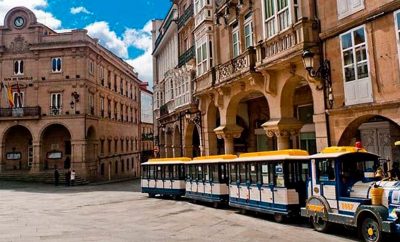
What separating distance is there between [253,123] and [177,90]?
7.44 m

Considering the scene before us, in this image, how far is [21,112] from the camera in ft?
130

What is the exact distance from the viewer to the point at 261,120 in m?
25.0

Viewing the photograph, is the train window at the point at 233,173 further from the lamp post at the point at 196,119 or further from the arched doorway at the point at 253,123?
the lamp post at the point at 196,119

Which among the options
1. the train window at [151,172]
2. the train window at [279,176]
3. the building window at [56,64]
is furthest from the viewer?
the building window at [56,64]

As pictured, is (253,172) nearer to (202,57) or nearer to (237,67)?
(237,67)

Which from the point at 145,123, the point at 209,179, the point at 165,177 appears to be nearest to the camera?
the point at 209,179

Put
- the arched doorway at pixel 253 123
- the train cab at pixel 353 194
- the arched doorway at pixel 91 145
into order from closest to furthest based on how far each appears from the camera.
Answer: the train cab at pixel 353 194 < the arched doorway at pixel 253 123 < the arched doorway at pixel 91 145

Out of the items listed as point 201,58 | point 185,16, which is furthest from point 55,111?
point 201,58

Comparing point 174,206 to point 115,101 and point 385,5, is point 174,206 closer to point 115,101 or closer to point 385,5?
point 385,5

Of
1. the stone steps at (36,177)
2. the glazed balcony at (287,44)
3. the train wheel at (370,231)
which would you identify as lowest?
the train wheel at (370,231)

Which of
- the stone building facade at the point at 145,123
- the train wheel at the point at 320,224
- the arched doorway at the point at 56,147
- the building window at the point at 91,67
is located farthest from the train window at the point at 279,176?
the stone building facade at the point at 145,123

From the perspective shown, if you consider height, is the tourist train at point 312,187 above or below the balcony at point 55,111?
below

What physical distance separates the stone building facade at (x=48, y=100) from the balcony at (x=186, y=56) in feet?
43.8

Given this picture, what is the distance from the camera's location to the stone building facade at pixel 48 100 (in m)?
39.5
